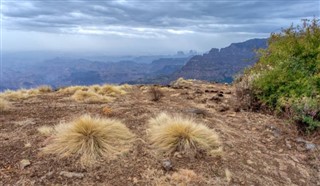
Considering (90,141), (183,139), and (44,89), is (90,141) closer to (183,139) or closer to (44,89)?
(183,139)

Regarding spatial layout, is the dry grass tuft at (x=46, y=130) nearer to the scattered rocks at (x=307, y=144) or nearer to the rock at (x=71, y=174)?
the rock at (x=71, y=174)

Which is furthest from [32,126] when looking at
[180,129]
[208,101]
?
[208,101]

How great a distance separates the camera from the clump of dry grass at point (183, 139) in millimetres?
5703

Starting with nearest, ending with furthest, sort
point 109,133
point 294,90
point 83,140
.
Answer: point 83,140 → point 109,133 → point 294,90

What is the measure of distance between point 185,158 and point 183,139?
0.37 m

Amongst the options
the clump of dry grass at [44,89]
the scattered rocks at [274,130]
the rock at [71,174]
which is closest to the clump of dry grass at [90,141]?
the rock at [71,174]

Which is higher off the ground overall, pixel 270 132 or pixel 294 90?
pixel 294 90

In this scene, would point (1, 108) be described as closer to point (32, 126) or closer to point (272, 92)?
point (32, 126)

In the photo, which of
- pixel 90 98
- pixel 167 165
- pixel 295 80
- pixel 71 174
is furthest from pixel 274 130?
pixel 90 98

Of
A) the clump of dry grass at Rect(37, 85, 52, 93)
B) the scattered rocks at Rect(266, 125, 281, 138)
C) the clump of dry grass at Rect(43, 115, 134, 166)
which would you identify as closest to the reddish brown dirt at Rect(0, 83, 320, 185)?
the scattered rocks at Rect(266, 125, 281, 138)

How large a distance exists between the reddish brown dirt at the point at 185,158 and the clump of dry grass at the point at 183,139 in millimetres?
171

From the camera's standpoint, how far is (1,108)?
917 centimetres

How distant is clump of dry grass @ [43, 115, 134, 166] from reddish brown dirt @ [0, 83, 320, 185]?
151 mm

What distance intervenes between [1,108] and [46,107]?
3.81 feet
